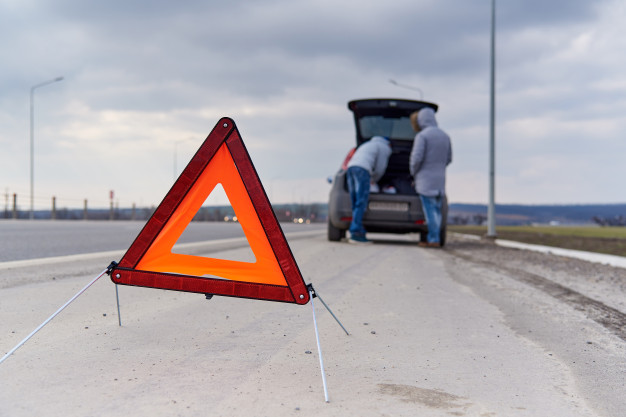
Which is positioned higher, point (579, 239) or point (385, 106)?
point (385, 106)

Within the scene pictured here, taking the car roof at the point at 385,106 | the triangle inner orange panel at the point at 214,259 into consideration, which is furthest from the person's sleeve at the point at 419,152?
the triangle inner orange panel at the point at 214,259

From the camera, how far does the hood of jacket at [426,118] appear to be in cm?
A: 1214

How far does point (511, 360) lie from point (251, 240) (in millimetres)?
1592

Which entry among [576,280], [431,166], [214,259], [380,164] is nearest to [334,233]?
[380,164]

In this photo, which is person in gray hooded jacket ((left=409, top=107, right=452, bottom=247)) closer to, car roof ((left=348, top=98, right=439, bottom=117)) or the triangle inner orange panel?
car roof ((left=348, top=98, right=439, bottom=117))

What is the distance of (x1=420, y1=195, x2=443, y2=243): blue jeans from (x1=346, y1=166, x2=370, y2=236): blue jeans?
4.13 ft

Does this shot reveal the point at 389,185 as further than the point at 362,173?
Yes

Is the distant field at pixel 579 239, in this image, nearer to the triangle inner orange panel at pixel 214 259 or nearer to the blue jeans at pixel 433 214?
the blue jeans at pixel 433 214

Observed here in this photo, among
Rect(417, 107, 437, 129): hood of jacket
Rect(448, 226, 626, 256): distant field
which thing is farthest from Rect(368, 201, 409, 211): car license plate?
Rect(448, 226, 626, 256): distant field

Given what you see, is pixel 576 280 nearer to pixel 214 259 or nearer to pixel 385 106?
pixel 214 259

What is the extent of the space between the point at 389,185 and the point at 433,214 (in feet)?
7.74

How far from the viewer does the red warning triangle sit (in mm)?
2916

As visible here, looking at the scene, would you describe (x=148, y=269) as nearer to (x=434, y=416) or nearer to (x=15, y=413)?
(x=15, y=413)

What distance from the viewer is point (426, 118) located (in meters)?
12.1
